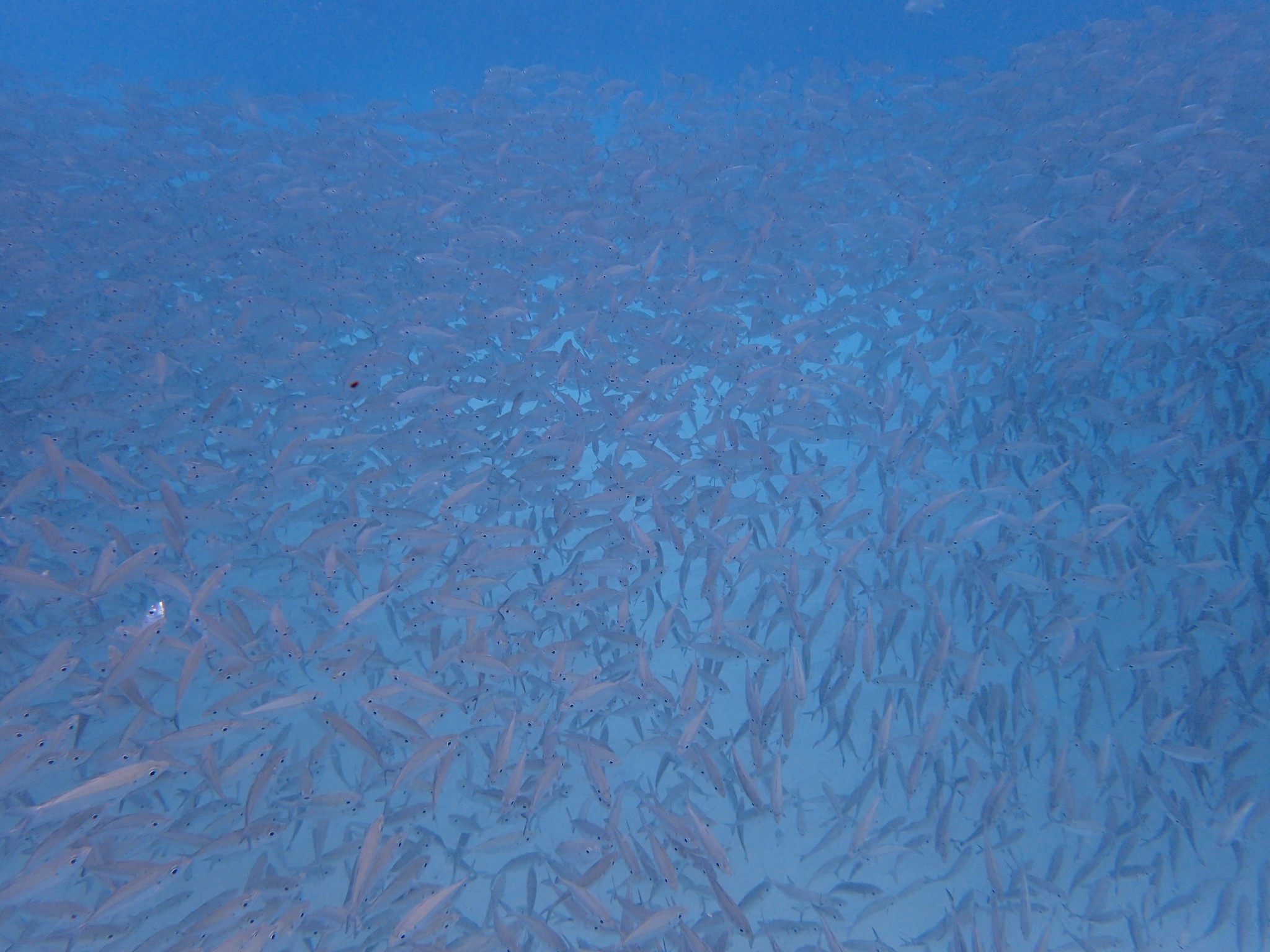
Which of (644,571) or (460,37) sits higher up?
(460,37)

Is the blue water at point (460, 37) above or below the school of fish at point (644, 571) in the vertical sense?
above

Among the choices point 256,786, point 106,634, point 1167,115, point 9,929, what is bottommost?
point 9,929

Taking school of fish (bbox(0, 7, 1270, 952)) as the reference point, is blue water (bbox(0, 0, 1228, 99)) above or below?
above

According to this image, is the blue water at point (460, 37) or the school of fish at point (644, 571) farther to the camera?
the blue water at point (460, 37)

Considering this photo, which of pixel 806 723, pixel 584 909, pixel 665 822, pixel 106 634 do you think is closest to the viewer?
pixel 584 909

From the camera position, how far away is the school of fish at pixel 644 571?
3.25 meters

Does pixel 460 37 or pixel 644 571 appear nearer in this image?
pixel 644 571

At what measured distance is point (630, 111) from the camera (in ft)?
34.9

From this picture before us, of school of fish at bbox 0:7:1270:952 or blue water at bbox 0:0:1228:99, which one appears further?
blue water at bbox 0:0:1228:99

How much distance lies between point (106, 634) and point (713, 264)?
5616 millimetres

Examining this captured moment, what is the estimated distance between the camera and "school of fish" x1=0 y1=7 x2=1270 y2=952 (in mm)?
3248

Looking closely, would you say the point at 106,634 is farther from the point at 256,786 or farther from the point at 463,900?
the point at 463,900

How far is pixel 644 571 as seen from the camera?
13.5ft

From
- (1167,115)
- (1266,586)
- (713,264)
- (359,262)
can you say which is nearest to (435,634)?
(713,264)
